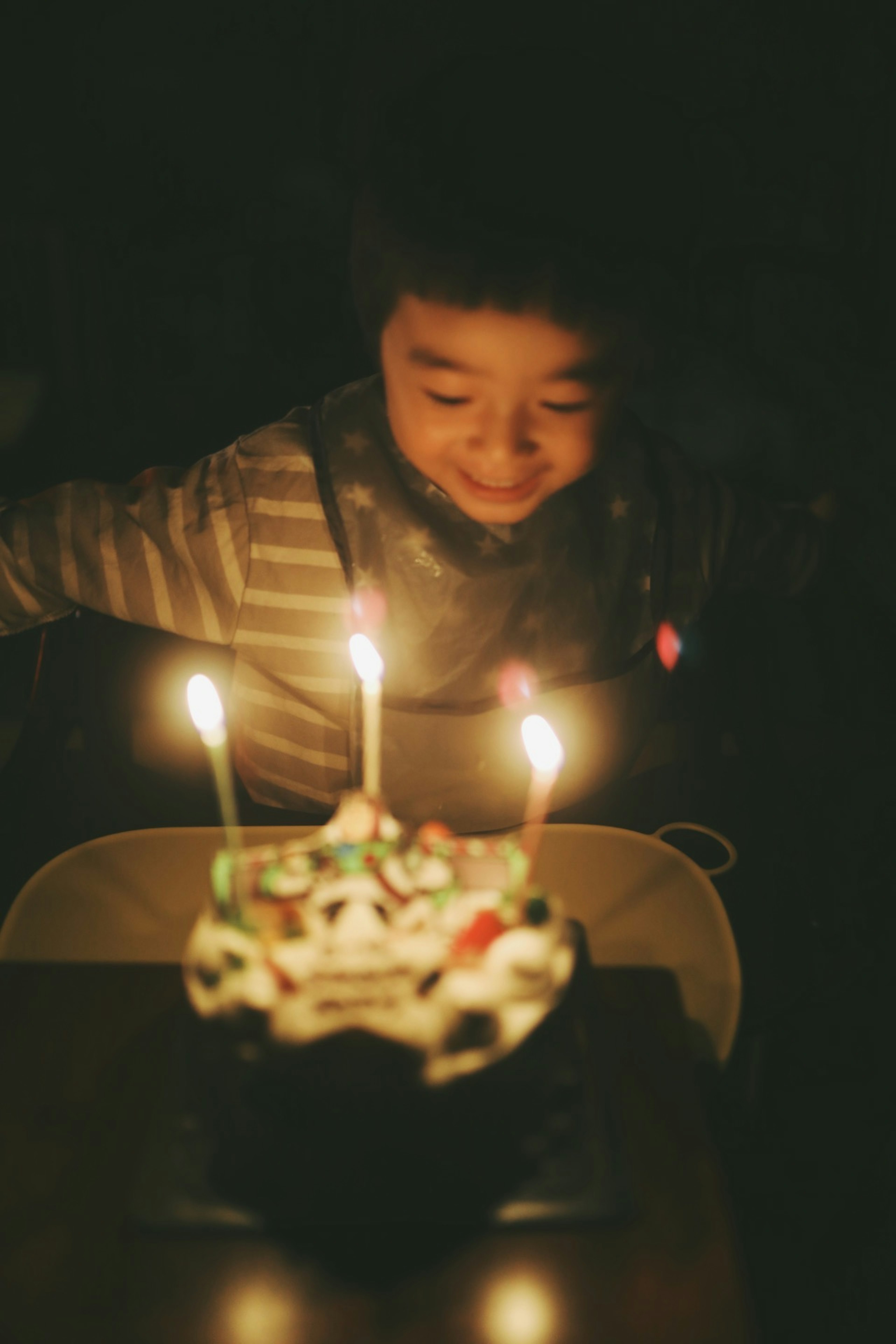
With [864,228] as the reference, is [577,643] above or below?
below

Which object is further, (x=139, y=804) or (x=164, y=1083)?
(x=139, y=804)

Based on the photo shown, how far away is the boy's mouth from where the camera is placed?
2.85 feet

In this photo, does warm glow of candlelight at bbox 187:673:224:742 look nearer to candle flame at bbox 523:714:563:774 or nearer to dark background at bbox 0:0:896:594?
candle flame at bbox 523:714:563:774

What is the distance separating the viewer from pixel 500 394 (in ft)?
2.55

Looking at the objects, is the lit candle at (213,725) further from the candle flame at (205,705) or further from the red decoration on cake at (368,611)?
the red decoration on cake at (368,611)

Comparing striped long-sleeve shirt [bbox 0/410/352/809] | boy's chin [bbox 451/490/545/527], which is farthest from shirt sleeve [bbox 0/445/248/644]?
boy's chin [bbox 451/490/545/527]

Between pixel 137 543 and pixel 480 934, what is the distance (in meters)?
0.59

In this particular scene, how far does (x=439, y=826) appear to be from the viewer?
66 centimetres

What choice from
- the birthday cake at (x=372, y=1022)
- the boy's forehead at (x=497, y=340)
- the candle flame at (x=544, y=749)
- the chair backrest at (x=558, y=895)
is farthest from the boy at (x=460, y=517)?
the birthday cake at (x=372, y=1022)

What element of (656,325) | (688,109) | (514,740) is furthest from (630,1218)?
(688,109)

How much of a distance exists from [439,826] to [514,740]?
391mm

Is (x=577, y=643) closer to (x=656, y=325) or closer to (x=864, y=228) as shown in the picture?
(x=656, y=325)

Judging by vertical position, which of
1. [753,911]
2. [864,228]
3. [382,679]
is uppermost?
[864,228]

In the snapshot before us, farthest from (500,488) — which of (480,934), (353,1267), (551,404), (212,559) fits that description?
(353,1267)
